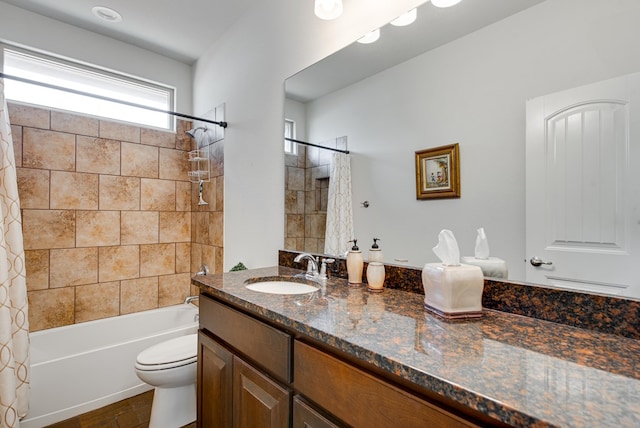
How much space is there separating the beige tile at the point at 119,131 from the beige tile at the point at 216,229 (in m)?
0.97

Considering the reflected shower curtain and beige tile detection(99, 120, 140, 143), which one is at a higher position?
beige tile detection(99, 120, 140, 143)

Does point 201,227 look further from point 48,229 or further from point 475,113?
point 475,113

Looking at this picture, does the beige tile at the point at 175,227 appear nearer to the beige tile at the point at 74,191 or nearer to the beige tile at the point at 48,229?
the beige tile at the point at 74,191

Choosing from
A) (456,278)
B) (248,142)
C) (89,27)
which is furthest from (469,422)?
(89,27)

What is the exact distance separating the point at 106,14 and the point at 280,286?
2427 mm

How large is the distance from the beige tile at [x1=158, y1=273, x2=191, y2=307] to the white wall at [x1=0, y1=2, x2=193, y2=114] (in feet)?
5.37

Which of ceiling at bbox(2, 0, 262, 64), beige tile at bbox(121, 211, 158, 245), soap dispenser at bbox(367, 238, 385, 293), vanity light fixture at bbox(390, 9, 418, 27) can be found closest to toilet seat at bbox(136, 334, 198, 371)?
beige tile at bbox(121, 211, 158, 245)

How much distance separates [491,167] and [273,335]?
3.02 feet

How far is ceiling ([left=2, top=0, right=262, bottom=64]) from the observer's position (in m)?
2.15

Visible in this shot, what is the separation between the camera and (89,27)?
2.44m

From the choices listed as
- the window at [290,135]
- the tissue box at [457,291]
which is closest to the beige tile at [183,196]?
the window at [290,135]

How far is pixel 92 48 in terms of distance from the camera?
2496 mm

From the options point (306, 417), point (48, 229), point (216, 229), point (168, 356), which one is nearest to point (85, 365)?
point (168, 356)

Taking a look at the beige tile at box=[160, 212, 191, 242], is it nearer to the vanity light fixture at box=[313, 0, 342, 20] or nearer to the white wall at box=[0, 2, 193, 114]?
the white wall at box=[0, 2, 193, 114]
